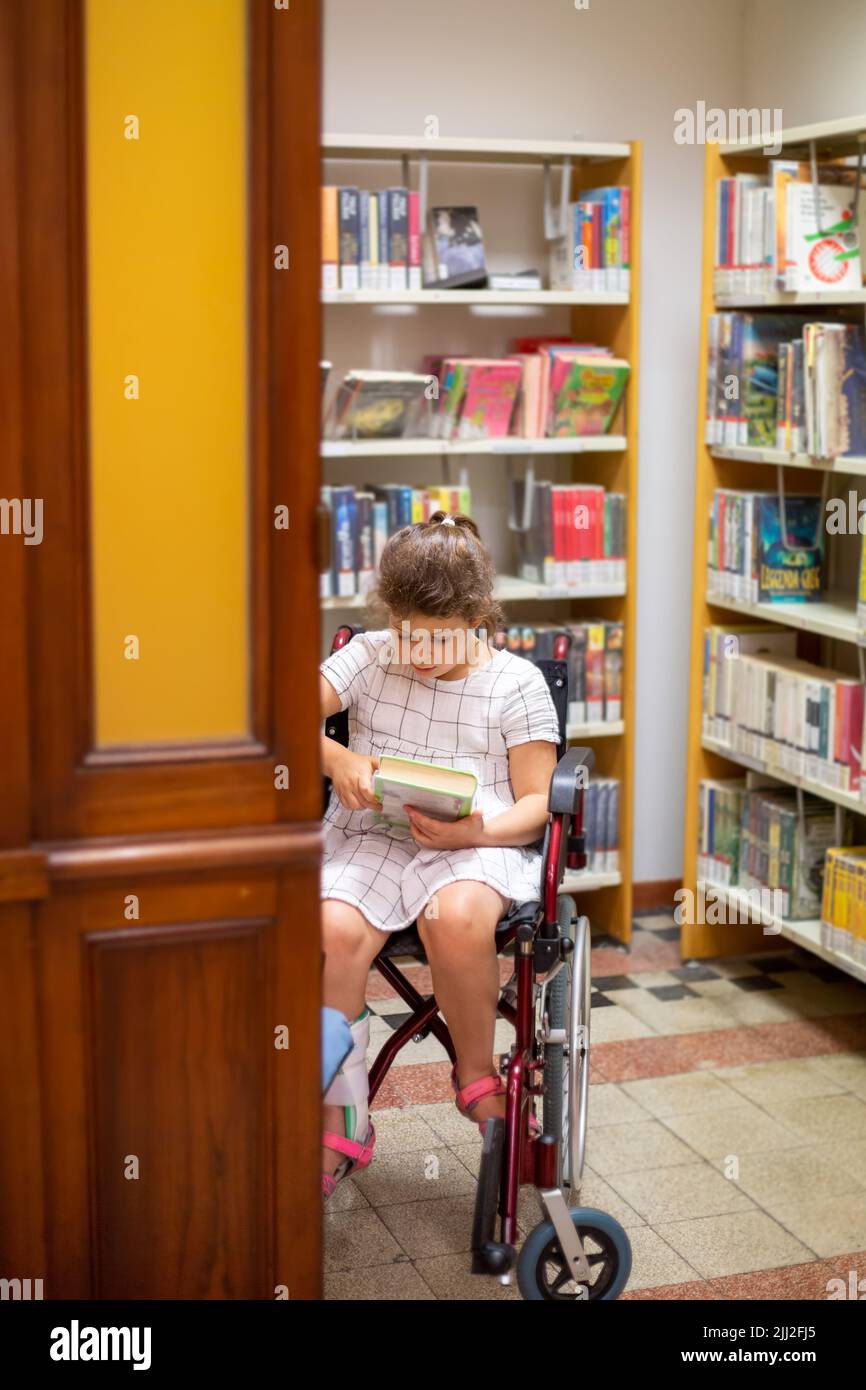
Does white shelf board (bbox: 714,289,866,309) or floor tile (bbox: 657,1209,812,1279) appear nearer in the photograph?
floor tile (bbox: 657,1209,812,1279)

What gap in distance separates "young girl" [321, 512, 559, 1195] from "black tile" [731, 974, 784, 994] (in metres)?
1.45

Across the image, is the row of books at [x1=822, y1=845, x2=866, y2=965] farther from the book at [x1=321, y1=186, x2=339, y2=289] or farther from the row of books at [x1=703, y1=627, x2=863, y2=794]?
the book at [x1=321, y1=186, x2=339, y2=289]

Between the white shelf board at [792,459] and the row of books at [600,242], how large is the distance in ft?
1.70

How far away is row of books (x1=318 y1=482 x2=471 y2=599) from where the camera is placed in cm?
396

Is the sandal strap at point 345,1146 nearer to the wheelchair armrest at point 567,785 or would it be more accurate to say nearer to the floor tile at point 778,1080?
the wheelchair armrest at point 567,785

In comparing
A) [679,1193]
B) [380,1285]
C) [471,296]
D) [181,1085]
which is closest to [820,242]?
[471,296]

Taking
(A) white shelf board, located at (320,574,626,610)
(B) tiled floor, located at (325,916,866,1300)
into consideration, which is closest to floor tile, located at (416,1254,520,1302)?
Answer: (B) tiled floor, located at (325,916,866,1300)

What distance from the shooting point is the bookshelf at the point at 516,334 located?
4016 mm

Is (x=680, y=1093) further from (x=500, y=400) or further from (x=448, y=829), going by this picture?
(x=500, y=400)

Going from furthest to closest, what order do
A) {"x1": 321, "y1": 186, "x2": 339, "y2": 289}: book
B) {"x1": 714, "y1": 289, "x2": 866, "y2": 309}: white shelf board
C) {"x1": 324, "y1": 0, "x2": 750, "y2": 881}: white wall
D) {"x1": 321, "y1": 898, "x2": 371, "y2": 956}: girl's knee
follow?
{"x1": 324, "y1": 0, "x2": 750, "y2": 881}: white wall → {"x1": 321, "y1": 186, "x2": 339, "y2": 289}: book → {"x1": 714, "y1": 289, "x2": 866, "y2": 309}: white shelf board → {"x1": 321, "y1": 898, "x2": 371, "y2": 956}: girl's knee

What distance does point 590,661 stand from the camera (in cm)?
429

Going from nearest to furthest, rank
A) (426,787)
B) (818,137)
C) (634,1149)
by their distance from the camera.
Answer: (426,787), (634,1149), (818,137)

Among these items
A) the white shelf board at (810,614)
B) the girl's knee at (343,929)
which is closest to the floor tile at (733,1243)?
the girl's knee at (343,929)

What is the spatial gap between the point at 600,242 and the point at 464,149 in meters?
0.45
